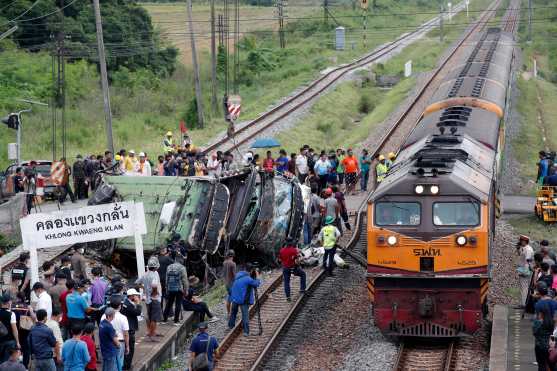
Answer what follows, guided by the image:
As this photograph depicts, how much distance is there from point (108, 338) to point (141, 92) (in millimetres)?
38147

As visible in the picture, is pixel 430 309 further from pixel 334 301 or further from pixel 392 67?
pixel 392 67

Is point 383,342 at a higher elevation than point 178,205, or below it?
below

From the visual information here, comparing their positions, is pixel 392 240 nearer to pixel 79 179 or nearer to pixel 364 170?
pixel 364 170

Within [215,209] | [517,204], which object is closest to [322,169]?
[517,204]

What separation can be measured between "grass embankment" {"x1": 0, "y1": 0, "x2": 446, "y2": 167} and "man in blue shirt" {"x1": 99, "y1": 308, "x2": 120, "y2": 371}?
22121 mm

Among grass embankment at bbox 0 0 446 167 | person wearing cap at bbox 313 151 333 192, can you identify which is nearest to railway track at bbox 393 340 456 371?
person wearing cap at bbox 313 151 333 192

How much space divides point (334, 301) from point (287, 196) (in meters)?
4.20

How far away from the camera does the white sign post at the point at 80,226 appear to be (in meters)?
16.5

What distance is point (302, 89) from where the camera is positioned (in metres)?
49.2

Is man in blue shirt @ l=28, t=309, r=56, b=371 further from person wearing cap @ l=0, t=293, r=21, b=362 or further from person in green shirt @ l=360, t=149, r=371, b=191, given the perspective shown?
person in green shirt @ l=360, t=149, r=371, b=191

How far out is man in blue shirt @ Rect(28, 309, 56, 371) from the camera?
1245 cm

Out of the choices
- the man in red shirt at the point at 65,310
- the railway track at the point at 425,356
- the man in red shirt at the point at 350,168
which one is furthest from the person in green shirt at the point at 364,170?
the man in red shirt at the point at 65,310

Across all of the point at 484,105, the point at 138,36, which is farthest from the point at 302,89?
the point at 484,105

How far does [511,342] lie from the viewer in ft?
50.4
